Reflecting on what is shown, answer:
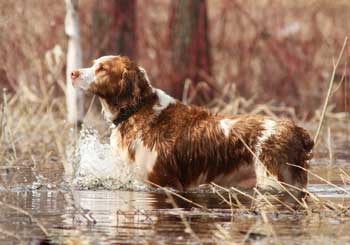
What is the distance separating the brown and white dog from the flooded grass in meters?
0.20

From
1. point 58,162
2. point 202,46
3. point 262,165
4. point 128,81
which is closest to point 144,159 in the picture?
point 128,81

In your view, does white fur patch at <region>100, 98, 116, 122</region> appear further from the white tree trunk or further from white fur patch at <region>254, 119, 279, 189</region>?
the white tree trunk

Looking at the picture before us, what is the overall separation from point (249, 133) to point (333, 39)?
1070 cm

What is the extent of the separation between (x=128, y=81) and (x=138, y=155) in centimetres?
68

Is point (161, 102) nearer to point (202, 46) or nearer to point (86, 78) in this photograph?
point (86, 78)

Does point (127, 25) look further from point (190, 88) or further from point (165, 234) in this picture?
point (165, 234)

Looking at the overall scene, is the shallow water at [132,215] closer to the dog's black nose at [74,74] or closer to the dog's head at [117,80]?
the dog's head at [117,80]

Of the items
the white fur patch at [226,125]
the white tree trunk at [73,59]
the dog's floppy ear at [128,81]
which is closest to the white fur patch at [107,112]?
the dog's floppy ear at [128,81]

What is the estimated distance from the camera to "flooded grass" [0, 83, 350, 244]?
6914 mm

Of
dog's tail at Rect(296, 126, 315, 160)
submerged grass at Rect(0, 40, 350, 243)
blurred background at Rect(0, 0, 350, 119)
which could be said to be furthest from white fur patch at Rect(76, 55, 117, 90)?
blurred background at Rect(0, 0, 350, 119)

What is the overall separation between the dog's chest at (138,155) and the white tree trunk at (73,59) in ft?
12.1

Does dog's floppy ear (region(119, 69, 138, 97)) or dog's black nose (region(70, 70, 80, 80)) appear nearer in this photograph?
dog's black nose (region(70, 70, 80, 80))

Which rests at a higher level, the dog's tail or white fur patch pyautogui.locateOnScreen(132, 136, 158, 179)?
the dog's tail

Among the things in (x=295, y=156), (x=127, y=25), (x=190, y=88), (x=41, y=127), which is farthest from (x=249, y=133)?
(x=127, y=25)
